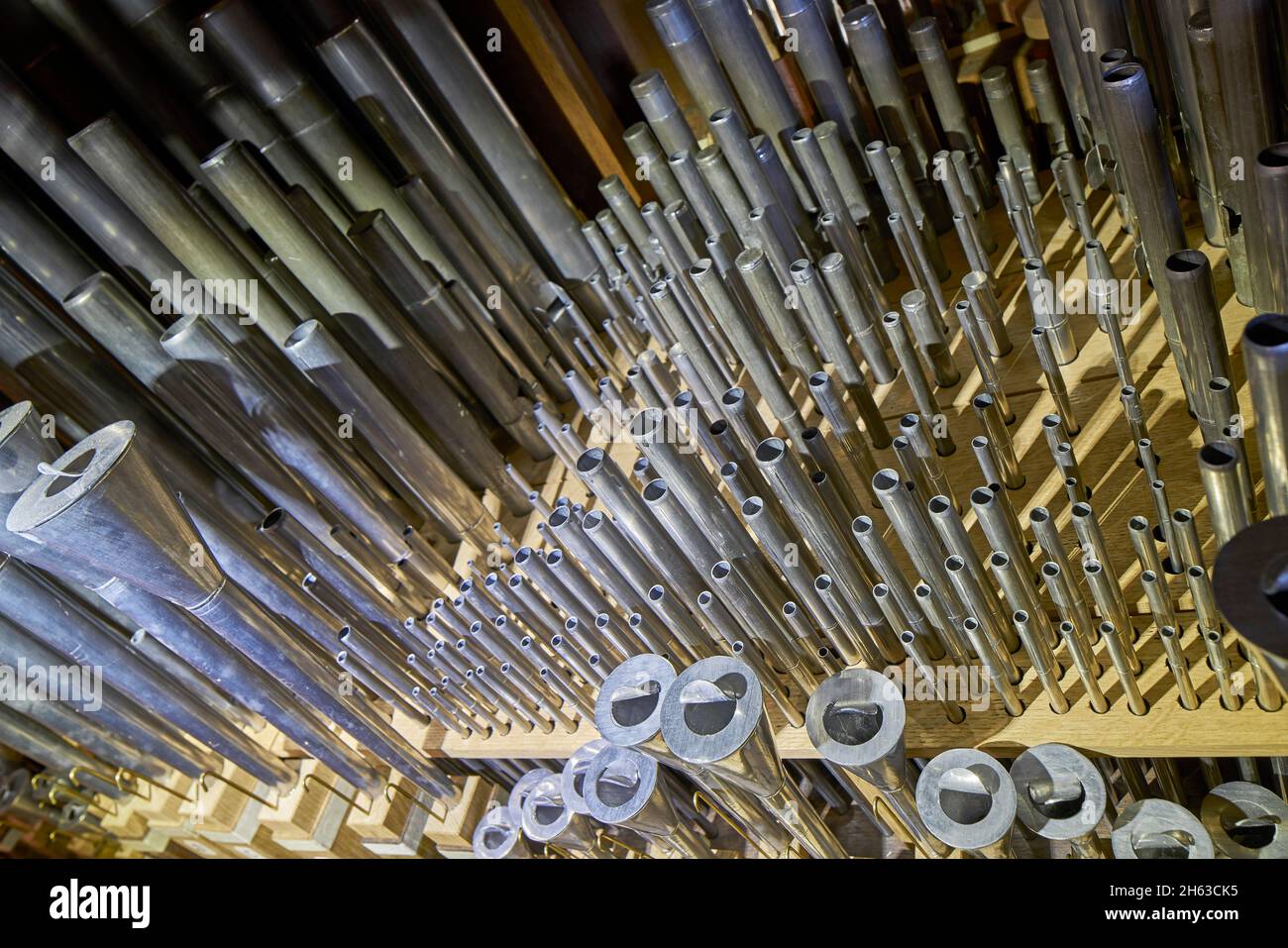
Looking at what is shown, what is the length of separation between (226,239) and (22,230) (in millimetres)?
349

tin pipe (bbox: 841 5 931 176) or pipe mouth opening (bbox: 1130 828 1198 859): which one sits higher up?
tin pipe (bbox: 841 5 931 176)

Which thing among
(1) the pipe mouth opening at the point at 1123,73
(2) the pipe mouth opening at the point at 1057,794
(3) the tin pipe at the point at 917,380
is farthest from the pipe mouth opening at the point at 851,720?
(1) the pipe mouth opening at the point at 1123,73

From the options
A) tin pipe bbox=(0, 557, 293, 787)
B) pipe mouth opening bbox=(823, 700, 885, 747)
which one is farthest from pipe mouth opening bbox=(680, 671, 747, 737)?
tin pipe bbox=(0, 557, 293, 787)

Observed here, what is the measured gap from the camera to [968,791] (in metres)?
1.48

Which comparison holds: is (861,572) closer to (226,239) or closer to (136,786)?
(226,239)

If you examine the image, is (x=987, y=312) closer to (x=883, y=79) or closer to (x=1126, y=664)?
(x=883, y=79)

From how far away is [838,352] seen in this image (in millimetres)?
1750

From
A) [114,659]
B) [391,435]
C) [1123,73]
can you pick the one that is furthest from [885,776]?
[114,659]

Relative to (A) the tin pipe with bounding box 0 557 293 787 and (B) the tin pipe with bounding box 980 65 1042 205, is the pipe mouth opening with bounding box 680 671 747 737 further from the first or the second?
(A) the tin pipe with bounding box 0 557 293 787

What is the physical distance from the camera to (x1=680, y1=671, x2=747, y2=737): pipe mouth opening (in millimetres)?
1446

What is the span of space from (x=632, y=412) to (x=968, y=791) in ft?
3.17

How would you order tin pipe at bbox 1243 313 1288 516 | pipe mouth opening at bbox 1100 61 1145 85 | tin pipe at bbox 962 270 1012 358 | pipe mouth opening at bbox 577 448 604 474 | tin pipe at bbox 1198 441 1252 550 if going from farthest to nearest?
tin pipe at bbox 962 270 1012 358 < pipe mouth opening at bbox 577 448 604 474 < pipe mouth opening at bbox 1100 61 1145 85 < tin pipe at bbox 1198 441 1252 550 < tin pipe at bbox 1243 313 1288 516

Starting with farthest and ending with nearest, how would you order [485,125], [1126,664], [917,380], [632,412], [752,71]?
1. [485,125]
2. [632,412]
3. [752,71]
4. [917,380]
5. [1126,664]

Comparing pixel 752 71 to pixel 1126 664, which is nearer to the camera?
pixel 1126 664
